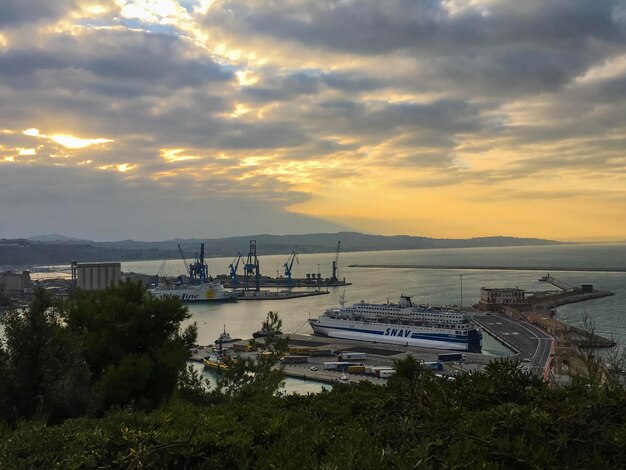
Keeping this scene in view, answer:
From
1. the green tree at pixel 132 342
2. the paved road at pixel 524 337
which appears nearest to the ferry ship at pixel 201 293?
the paved road at pixel 524 337

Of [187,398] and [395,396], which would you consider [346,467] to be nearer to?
[395,396]

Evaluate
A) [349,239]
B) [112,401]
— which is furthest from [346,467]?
[349,239]

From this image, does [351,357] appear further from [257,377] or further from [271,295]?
[271,295]

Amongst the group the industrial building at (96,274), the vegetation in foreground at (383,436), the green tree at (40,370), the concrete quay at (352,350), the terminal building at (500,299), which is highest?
the vegetation in foreground at (383,436)

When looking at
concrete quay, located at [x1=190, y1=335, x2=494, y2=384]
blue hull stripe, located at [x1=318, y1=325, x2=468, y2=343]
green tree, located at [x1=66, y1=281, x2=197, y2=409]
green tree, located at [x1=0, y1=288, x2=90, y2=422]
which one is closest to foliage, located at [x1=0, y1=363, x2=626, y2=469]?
green tree, located at [x1=0, y1=288, x2=90, y2=422]

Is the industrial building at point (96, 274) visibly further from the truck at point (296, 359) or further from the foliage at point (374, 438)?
the foliage at point (374, 438)

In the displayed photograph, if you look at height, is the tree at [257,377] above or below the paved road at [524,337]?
above

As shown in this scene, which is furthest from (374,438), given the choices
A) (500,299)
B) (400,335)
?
(500,299)
